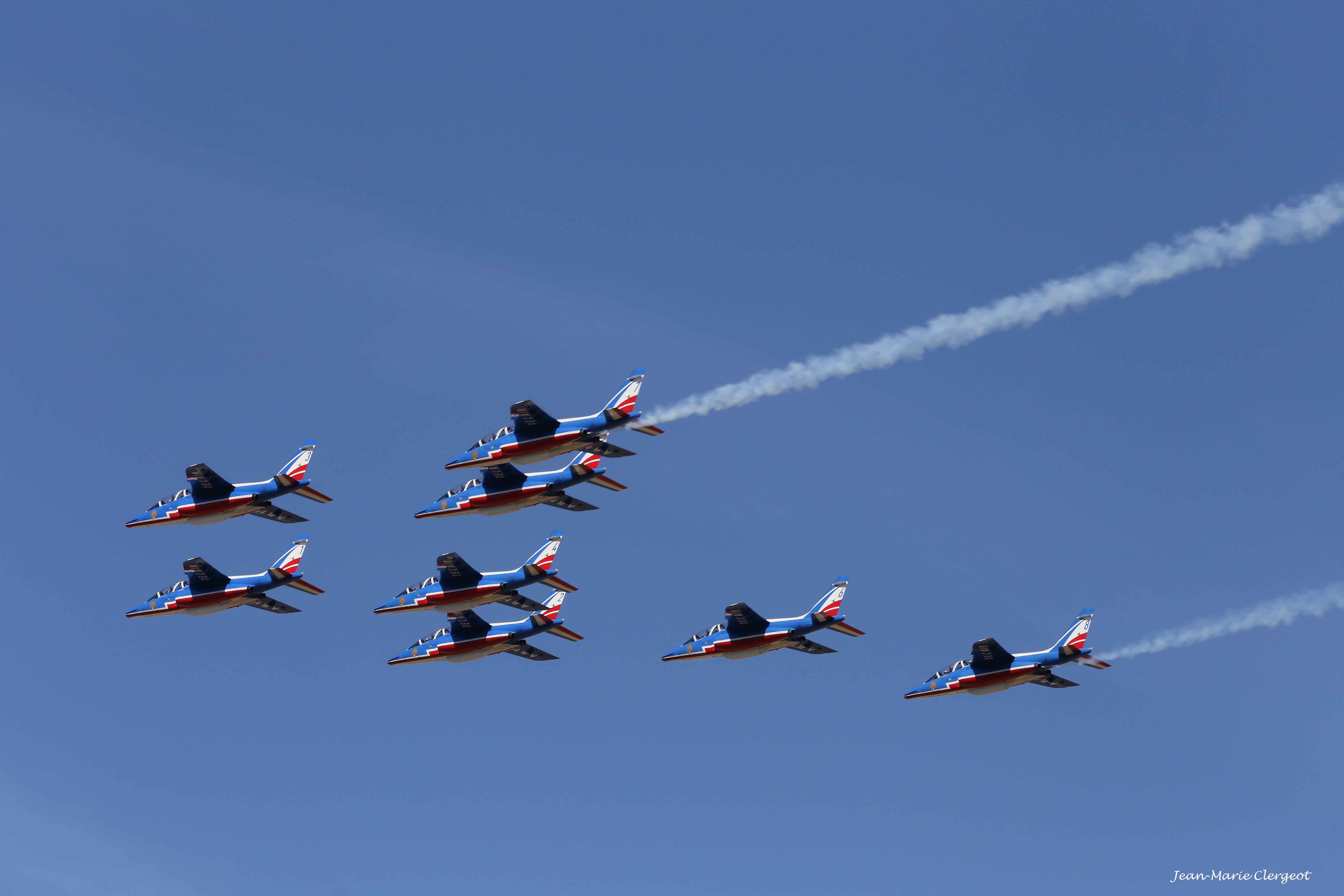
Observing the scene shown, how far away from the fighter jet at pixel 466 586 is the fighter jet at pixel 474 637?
7.51 feet

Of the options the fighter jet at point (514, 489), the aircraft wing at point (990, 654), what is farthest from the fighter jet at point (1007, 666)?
the fighter jet at point (514, 489)

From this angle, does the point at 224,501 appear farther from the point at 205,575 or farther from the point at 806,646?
the point at 806,646

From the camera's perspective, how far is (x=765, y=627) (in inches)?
3789

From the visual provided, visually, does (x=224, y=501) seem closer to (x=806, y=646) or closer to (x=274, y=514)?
(x=274, y=514)

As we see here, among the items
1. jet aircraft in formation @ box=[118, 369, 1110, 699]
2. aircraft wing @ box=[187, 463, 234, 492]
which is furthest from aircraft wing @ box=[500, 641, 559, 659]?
aircraft wing @ box=[187, 463, 234, 492]

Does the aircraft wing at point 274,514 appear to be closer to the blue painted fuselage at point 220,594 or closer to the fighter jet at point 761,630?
the blue painted fuselage at point 220,594

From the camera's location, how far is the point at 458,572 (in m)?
99.4

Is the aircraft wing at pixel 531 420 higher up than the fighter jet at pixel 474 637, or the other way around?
the aircraft wing at pixel 531 420

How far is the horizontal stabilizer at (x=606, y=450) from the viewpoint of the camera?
301ft

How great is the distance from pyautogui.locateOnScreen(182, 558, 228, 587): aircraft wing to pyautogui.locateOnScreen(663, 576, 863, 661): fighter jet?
25897 millimetres

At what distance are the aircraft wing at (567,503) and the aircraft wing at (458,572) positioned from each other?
544 centimetres

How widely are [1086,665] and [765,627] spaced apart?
54.1ft

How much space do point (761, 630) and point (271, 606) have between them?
27980 millimetres

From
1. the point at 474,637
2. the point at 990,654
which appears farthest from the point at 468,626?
the point at 990,654
